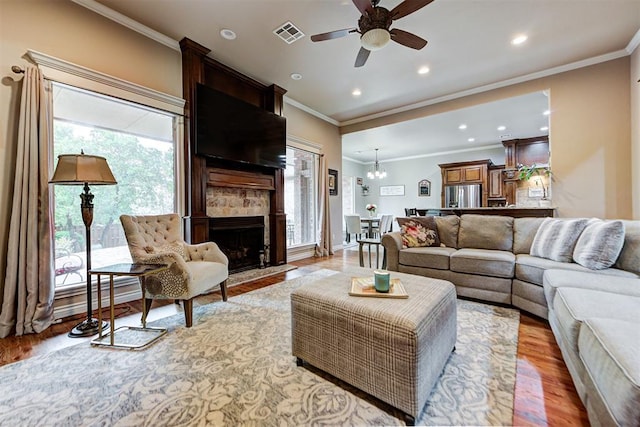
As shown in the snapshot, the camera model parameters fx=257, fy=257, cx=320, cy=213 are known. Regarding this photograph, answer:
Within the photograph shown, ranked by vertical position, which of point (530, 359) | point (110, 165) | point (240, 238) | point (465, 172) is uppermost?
point (465, 172)

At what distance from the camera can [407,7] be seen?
216cm

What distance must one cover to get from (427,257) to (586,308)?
5.45ft

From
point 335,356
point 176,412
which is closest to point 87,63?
point 176,412

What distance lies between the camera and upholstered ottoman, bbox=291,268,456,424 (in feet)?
3.93

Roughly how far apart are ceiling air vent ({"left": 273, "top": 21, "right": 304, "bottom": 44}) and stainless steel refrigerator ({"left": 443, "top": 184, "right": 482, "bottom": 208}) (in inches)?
261

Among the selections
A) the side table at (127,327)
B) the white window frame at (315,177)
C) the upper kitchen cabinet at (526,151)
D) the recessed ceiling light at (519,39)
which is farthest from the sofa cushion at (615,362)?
the upper kitchen cabinet at (526,151)

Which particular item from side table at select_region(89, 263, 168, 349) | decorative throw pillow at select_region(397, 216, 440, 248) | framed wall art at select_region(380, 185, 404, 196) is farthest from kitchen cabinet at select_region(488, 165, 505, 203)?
side table at select_region(89, 263, 168, 349)

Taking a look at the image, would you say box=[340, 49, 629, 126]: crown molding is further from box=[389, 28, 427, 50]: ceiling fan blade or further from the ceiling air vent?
the ceiling air vent

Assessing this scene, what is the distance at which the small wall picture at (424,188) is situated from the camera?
901cm

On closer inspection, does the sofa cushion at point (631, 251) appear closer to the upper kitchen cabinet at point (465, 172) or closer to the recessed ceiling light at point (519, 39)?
the recessed ceiling light at point (519, 39)

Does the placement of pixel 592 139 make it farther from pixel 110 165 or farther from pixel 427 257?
pixel 110 165

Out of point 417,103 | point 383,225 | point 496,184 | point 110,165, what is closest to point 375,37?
point 110,165

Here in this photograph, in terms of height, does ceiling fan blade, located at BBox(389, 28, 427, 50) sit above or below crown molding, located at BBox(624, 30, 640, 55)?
below

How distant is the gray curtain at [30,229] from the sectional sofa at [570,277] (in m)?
3.40
